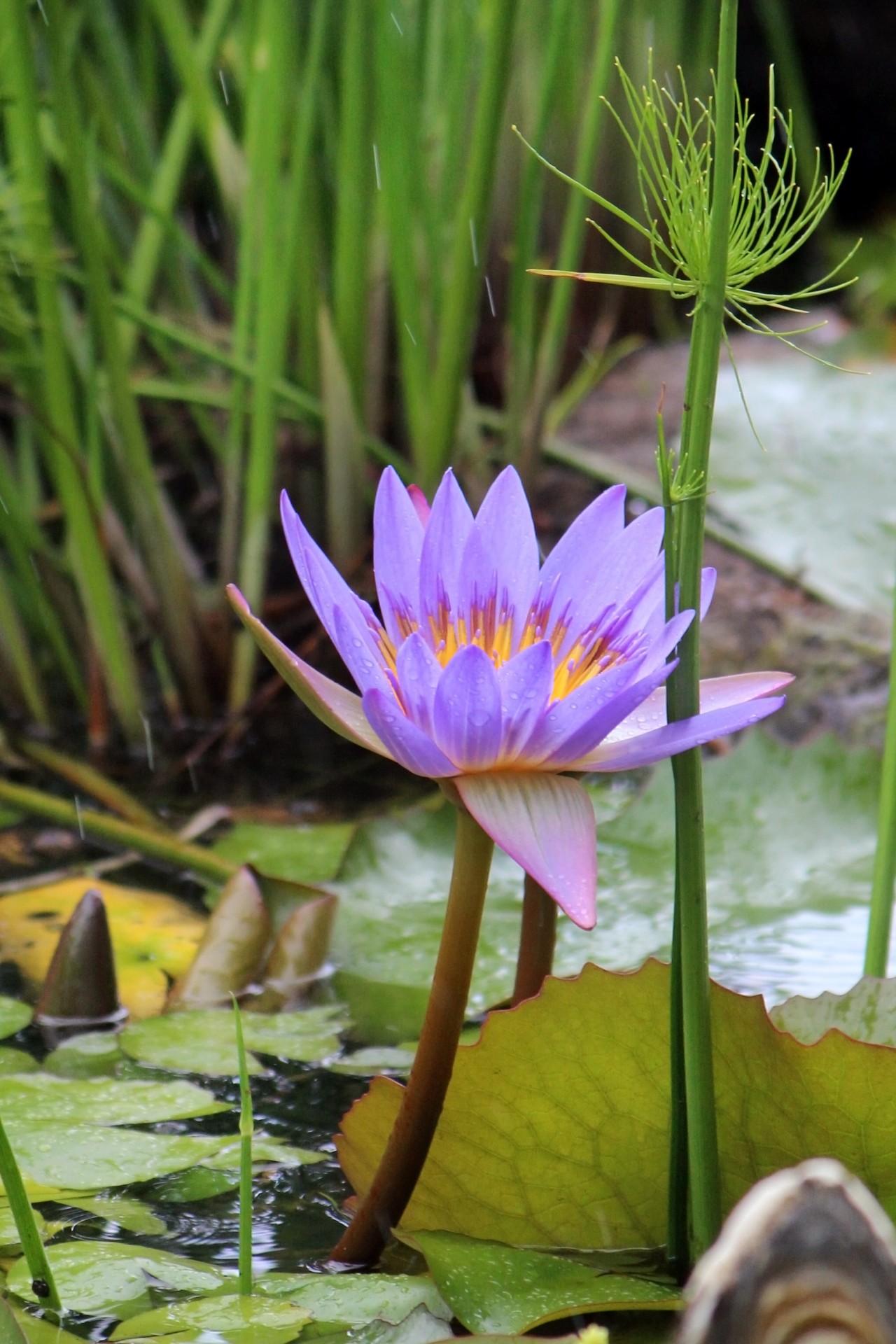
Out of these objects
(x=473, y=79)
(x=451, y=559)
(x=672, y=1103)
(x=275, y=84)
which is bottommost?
(x=672, y=1103)

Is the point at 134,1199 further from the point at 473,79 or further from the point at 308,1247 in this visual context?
the point at 473,79

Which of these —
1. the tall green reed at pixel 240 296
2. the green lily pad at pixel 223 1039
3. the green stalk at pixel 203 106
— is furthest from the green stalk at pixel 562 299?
the green lily pad at pixel 223 1039

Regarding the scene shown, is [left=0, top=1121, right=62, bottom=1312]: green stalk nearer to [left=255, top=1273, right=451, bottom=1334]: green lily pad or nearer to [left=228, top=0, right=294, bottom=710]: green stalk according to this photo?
[left=255, top=1273, right=451, bottom=1334]: green lily pad

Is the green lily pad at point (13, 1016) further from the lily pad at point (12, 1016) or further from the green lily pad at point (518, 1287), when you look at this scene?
the green lily pad at point (518, 1287)

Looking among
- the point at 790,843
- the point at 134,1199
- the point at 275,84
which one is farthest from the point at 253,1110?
the point at 275,84

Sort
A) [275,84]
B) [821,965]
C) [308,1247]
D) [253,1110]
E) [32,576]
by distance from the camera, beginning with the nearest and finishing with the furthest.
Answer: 1. [308,1247]
2. [253,1110]
3. [821,965]
4. [275,84]
5. [32,576]

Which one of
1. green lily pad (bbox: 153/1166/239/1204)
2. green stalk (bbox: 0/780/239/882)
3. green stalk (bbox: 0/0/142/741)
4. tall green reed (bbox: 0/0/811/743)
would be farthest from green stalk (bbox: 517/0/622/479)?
green lily pad (bbox: 153/1166/239/1204)

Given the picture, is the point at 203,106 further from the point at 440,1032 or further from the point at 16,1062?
the point at 440,1032
